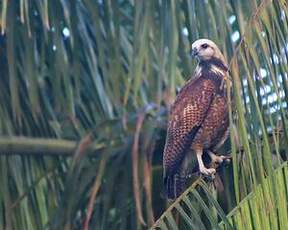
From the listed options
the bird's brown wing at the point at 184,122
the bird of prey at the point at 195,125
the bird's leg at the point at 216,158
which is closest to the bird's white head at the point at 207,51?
the bird of prey at the point at 195,125

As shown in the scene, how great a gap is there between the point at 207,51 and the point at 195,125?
0.27 meters

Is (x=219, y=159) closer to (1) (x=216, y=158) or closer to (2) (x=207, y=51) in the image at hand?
(1) (x=216, y=158)

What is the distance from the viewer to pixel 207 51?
111 inches

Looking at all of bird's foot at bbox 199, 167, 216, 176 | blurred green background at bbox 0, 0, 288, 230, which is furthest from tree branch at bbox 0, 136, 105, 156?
bird's foot at bbox 199, 167, 216, 176

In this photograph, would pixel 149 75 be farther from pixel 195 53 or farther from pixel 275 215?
pixel 275 215

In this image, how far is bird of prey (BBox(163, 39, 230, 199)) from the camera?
2.56m

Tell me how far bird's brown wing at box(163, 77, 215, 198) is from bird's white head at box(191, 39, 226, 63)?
0.12 metres

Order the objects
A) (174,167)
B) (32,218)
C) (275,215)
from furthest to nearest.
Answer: (32,218), (174,167), (275,215)

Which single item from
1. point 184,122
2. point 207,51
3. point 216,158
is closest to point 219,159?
point 216,158

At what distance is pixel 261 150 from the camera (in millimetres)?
2037

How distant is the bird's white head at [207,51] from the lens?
2.76m

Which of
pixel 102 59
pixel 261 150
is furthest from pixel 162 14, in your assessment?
pixel 261 150

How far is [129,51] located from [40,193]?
0.74m

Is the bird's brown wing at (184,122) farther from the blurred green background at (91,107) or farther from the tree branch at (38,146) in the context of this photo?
the tree branch at (38,146)
